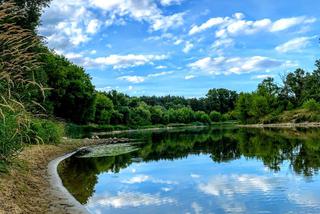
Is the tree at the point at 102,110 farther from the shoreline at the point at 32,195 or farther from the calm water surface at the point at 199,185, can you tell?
the shoreline at the point at 32,195

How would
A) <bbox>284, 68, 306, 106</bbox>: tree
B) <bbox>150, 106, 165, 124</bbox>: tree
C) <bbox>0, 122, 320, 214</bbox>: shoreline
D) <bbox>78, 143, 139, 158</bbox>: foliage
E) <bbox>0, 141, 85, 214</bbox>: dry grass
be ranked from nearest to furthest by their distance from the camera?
<bbox>0, 141, 85, 214</bbox>: dry grass, <bbox>0, 122, 320, 214</bbox>: shoreline, <bbox>78, 143, 139, 158</bbox>: foliage, <bbox>284, 68, 306, 106</bbox>: tree, <bbox>150, 106, 165, 124</bbox>: tree

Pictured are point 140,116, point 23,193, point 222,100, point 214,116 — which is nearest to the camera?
point 23,193

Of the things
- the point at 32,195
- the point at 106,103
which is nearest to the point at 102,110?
the point at 106,103

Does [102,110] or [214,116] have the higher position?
[102,110]

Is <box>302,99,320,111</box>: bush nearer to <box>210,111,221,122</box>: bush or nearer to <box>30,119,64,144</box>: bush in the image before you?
<box>210,111,221,122</box>: bush

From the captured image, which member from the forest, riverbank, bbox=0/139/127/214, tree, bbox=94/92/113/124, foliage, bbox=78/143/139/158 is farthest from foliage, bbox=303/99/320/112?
riverbank, bbox=0/139/127/214

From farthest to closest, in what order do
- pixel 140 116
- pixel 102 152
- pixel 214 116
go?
pixel 214 116
pixel 140 116
pixel 102 152

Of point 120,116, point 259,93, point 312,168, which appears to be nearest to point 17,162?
point 312,168

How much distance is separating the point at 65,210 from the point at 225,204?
4811 mm

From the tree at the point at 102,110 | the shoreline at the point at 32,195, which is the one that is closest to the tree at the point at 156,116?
the tree at the point at 102,110

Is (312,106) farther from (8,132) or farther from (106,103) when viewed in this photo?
(8,132)

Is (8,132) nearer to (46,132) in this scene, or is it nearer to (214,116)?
(46,132)

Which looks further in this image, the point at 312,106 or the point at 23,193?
the point at 312,106

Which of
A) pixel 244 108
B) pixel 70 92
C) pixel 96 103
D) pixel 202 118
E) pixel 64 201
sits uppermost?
pixel 70 92
